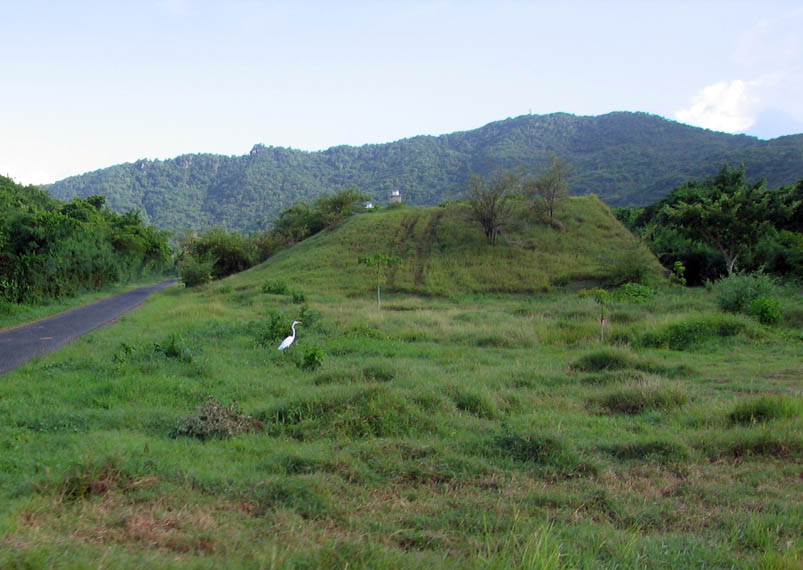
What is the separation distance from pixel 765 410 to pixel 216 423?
263 inches

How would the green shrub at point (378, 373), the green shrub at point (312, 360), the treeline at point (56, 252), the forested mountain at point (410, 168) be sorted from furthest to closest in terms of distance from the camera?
the forested mountain at point (410, 168) < the treeline at point (56, 252) < the green shrub at point (312, 360) < the green shrub at point (378, 373)

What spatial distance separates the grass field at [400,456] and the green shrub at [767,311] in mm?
2121

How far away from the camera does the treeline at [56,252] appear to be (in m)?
21.1

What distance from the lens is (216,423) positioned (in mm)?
6012

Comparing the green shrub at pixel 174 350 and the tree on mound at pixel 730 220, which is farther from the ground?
the tree on mound at pixel 730 220

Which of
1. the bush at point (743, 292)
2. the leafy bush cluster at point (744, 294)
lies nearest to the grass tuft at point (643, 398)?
the leafy bush cluster at point (744, 294)

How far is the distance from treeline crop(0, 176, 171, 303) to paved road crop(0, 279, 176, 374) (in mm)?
2003

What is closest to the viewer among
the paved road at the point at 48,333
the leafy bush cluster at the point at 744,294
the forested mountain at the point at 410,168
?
the paved road at the point at 48,333

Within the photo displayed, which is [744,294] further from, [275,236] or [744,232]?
[275,236]

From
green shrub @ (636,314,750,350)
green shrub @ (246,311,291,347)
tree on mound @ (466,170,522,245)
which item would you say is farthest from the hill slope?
green shrub @ (246,311,291,347)

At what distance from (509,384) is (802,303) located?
12472mm

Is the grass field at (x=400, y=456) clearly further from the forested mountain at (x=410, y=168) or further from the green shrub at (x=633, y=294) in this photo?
the forested mountain at (x=410, y=168)

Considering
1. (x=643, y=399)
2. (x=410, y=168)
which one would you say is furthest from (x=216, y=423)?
(x=410, y=168)

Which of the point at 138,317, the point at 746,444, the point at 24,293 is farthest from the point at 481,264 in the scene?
the point at 746,444
